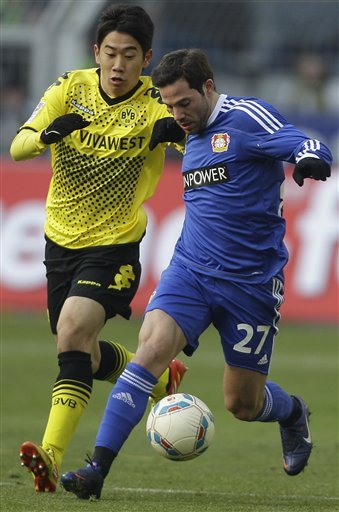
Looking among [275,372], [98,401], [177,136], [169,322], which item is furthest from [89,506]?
[275,372]

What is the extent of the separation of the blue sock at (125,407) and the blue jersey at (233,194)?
728mm

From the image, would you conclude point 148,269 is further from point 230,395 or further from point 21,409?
point 230,395

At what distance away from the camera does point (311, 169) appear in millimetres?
6277

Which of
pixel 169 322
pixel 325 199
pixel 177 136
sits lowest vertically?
pixel 325 199

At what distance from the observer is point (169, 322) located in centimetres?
671

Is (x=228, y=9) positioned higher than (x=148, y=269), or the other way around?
(x=228, y=9)

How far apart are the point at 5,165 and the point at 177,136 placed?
10875 millimetres

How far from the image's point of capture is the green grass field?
6.83m

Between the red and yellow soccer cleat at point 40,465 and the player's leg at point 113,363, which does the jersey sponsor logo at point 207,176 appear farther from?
the red and yellow soccer cleat at point 40,465

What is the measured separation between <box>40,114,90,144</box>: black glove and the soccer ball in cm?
161

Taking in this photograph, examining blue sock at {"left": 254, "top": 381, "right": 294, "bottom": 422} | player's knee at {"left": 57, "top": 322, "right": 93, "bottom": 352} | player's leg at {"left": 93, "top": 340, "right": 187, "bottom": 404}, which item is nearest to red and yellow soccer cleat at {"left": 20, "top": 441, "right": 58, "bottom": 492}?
player's knee at {"left": 57, "top": 322, "right": 93, "bottom": 352}

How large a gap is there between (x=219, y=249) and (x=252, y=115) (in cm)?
75

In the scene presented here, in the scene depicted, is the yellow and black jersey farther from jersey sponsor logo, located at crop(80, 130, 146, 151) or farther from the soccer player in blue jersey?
the soccer player in blue jersey

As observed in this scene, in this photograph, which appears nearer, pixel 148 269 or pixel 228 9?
pixel 148 269
